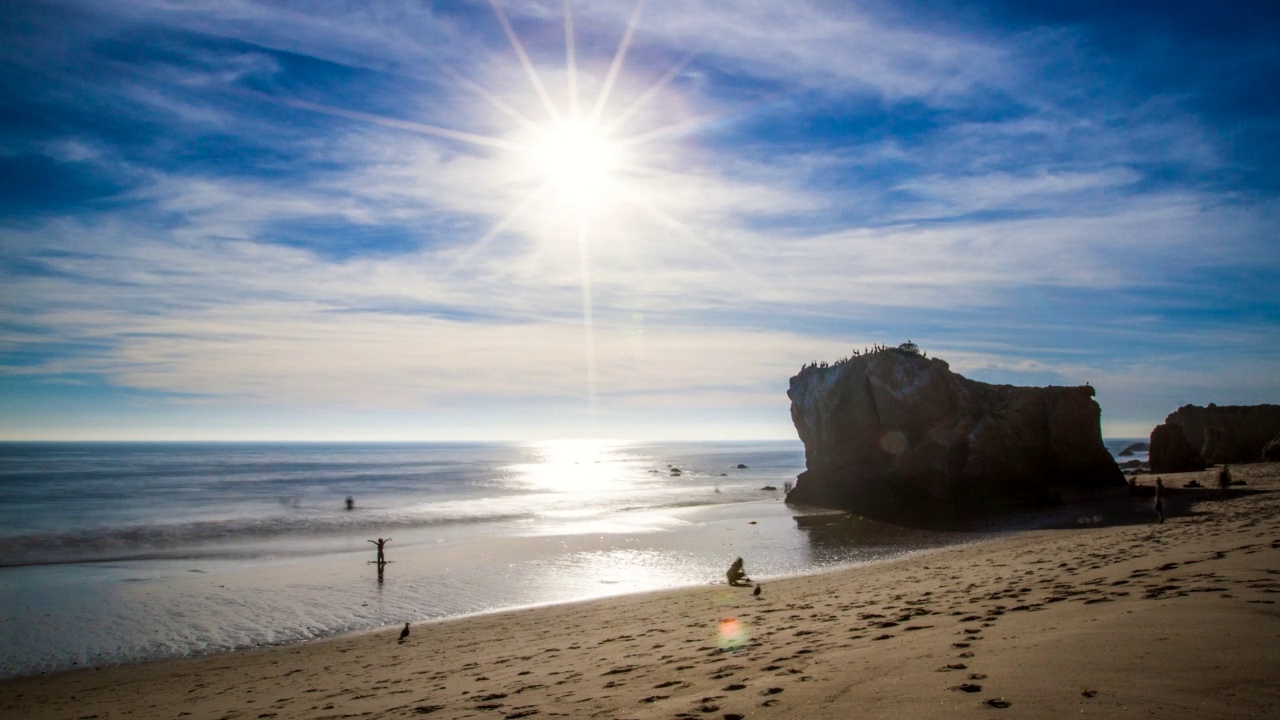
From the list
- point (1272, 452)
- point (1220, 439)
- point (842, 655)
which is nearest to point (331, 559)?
point (842, 655)

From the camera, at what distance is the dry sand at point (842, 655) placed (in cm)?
596

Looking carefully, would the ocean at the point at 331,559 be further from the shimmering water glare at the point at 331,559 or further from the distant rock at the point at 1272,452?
the distant rock at the point at 1272,452

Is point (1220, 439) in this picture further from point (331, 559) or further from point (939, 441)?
point (331, 559)

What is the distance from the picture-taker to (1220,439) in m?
50.4

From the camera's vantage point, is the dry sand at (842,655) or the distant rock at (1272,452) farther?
the distant rock at (1272,452)

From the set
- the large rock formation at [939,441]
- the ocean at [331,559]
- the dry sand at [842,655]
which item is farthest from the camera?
the large rock formation at [939,441]

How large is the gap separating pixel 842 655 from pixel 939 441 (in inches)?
1365

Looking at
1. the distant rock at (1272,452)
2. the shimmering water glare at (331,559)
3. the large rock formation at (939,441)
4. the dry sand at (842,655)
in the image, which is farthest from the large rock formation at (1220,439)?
the dry sand at (842,655)

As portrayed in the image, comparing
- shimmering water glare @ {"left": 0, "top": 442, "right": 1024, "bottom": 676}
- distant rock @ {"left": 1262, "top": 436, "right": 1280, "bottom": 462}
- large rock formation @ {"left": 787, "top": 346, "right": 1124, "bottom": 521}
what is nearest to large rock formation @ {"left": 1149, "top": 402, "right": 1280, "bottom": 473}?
distant rock @ {"left": 1262, "top": 436, "right": 1280, "bottom": 462}

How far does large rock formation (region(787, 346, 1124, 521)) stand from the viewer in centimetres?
3788

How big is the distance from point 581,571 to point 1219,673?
20.5m

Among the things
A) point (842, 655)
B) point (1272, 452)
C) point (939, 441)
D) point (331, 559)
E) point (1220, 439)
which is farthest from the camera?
point (1220, 439)

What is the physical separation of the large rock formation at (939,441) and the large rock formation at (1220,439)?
15.9 m

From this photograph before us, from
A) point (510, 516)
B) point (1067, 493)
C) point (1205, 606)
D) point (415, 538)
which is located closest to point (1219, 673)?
point (1205, 606)
